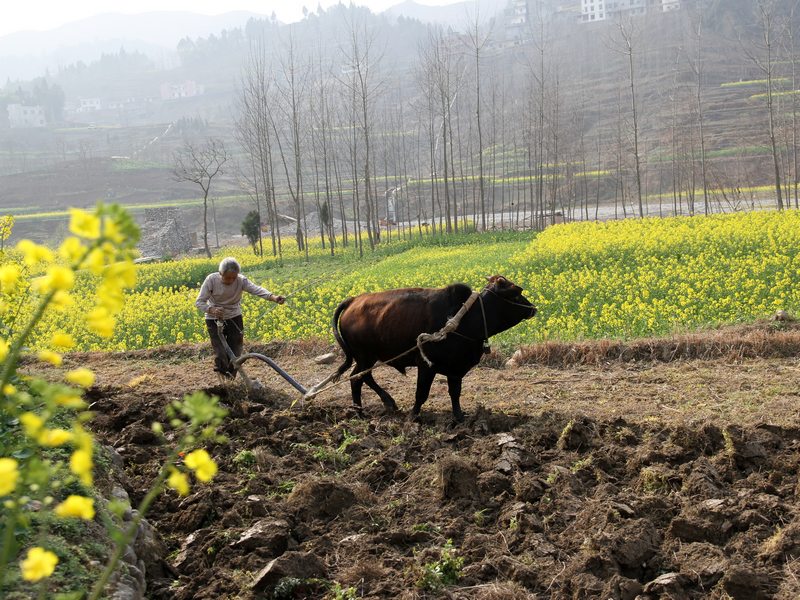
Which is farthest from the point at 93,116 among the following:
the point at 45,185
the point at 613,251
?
the point at 613,251

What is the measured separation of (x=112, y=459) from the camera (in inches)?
254

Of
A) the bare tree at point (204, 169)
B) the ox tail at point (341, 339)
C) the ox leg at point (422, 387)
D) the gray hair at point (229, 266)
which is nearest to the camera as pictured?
the ox leg at point (422, 387)

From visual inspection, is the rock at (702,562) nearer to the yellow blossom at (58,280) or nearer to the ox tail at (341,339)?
the yellow blossom at (58,280)

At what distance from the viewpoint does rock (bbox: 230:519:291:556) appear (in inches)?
204

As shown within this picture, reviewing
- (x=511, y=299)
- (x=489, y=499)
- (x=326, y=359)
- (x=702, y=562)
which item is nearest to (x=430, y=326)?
(x=511, y=299)

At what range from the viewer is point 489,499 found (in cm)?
596

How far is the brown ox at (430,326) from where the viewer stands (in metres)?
8.20

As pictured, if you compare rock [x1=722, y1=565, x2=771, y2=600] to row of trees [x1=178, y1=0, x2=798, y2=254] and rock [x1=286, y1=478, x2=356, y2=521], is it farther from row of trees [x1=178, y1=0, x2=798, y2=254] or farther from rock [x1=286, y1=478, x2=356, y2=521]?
row of trees [x1=178, y1=0, x2=798, y2=254]

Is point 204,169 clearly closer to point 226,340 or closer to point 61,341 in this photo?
point 226,340

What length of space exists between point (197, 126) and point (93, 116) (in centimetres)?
6782

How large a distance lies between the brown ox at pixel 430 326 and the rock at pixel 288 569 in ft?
10.9

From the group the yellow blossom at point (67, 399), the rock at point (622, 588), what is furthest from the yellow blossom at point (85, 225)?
the rock at point (622, 588)

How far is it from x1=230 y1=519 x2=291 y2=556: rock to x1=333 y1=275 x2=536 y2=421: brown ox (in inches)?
119

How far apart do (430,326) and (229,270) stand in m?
2.69
